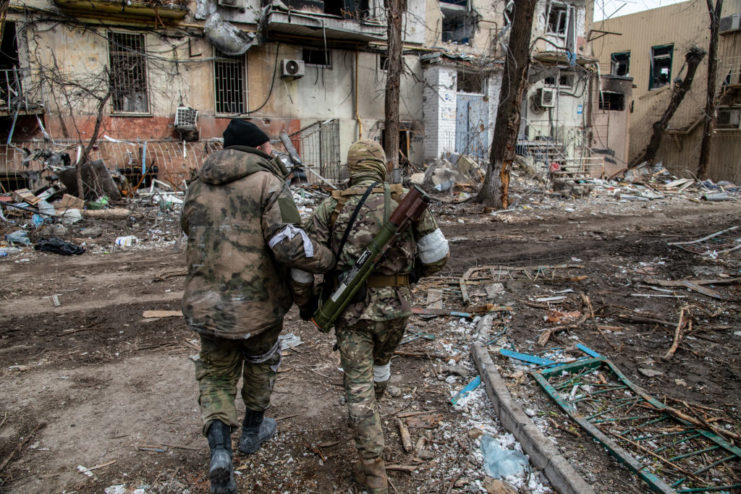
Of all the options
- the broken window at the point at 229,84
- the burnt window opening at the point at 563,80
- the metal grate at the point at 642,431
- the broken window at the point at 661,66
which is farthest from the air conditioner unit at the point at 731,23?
the metal grate at the point at 642,431

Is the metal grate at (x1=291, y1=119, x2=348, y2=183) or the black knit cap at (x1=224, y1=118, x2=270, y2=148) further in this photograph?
the metal grate at (x1=291, y1=119, x2=348, y2=183)

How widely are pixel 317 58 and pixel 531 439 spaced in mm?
15946

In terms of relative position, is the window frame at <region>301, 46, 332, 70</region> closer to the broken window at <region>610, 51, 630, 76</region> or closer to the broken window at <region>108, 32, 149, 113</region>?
the broken window at <region>108, 32, 149, 113</region>

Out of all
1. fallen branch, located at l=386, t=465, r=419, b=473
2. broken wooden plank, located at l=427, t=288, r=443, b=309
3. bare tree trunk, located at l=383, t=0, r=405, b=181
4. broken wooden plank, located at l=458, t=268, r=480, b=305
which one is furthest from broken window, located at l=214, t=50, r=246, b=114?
fallen branch, located at l=386, t=465, r=419, b=473

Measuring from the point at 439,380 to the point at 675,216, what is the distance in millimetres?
10586

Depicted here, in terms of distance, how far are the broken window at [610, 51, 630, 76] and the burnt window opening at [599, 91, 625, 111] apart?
4.79 metres

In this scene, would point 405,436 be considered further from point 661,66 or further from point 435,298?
point 661,66

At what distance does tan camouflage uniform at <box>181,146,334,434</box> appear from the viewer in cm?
254

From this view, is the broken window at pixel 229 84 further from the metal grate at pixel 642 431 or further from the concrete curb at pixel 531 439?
the metal grate at pixel 642 431

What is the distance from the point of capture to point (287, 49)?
15828 millimetres

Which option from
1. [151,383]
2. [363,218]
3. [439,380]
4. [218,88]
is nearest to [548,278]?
[439,380]

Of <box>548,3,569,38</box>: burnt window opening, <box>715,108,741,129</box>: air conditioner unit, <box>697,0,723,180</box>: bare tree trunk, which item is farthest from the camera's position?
<box>715,108,741,129</box>: air conditioner unit

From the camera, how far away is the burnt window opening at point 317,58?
646 inches

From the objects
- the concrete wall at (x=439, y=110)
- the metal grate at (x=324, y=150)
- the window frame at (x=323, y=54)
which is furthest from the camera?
the concrete wall at (x=439, y=110)
